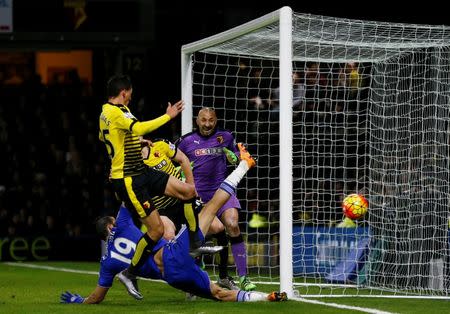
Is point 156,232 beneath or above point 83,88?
beneath

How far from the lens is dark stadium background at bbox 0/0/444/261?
69.8ft

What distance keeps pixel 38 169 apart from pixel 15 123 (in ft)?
4.68

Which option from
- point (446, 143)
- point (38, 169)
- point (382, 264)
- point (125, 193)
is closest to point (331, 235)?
point (382, 264)

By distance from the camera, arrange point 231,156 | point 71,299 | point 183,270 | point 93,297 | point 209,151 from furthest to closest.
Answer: point 209,151
point 231,156
point 71,299
point 93,297
point 183,270

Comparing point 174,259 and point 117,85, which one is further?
point 117,85

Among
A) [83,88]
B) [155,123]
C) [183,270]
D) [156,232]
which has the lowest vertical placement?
[183,270]

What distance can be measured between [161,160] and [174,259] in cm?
324

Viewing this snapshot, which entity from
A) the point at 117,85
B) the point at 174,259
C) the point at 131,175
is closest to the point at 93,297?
the point at 174,259

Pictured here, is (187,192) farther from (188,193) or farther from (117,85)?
(117,85)

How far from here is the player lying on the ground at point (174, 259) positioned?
33.7 feet

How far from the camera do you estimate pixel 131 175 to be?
11.3 m

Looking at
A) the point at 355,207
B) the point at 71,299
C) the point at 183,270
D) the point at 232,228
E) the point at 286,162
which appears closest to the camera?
the point at 183,270

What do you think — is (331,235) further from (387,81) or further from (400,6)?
(400,6)

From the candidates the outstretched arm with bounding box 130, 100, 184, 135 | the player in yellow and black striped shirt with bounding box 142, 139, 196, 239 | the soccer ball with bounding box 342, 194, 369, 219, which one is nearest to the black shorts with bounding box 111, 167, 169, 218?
the outstretched arm with bounding box 130, 100, 184, 135
